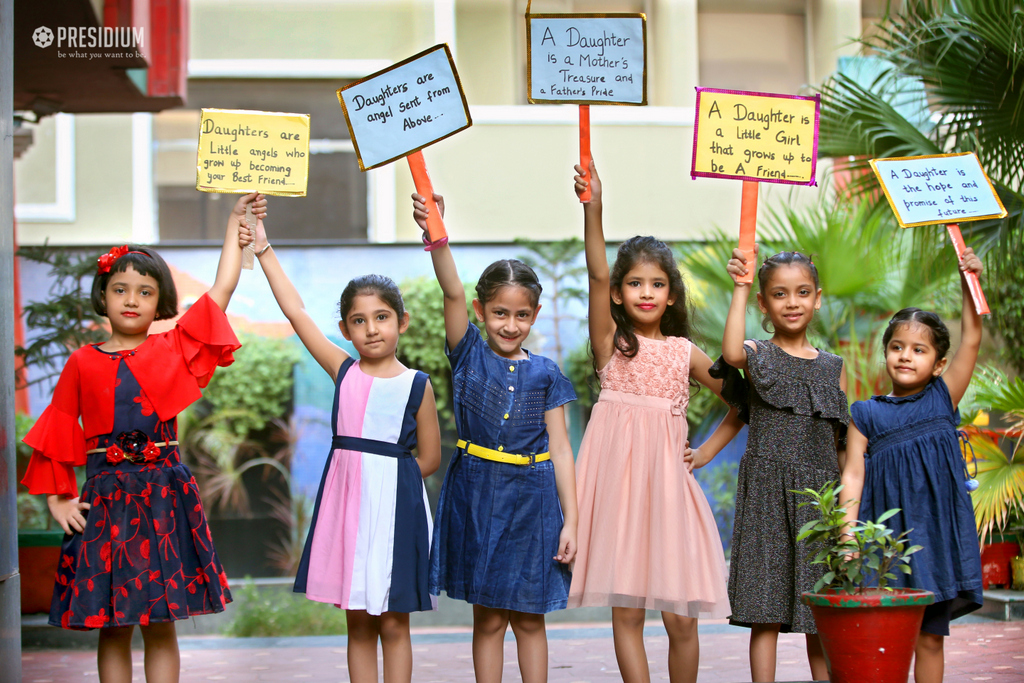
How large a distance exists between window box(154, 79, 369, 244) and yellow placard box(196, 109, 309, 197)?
493 cm

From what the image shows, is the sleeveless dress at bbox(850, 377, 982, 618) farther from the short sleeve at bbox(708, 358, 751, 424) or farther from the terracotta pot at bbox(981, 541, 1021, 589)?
the terracotta pot at bbox(981, 541, 1021, 589)

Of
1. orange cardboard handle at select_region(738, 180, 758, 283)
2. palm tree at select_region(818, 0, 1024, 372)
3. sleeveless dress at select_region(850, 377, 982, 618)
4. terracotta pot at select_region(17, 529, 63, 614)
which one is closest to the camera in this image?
sleeveless dress at select_region(850, 377, 982, 618)

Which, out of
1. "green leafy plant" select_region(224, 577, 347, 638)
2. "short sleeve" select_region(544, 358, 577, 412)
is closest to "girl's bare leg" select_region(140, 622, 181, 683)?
"short sleeve" select_region(544, 358, 577, 412)

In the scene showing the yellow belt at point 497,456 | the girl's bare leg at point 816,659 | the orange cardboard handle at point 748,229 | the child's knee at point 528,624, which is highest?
the orange cardboard handle at point 748,229

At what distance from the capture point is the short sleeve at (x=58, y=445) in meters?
2.90

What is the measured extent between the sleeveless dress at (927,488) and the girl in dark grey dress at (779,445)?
0.43 ft

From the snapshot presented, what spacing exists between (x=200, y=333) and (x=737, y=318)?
1.71 meters

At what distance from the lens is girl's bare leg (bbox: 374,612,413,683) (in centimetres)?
292

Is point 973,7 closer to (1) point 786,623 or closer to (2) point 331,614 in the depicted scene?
(1) point 786,623

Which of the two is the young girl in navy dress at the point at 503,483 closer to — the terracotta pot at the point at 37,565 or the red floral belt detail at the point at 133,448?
the red floral belt detail at the point at 133,448

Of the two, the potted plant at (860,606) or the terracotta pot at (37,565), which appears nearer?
the potted plant at (860,606)

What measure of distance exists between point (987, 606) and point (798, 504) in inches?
131

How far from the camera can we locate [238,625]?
5957 mm

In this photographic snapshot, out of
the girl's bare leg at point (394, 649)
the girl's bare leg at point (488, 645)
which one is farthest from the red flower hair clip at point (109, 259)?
the girl's bare leg at point (488, 645)
